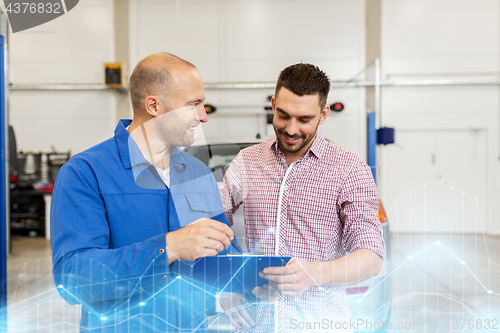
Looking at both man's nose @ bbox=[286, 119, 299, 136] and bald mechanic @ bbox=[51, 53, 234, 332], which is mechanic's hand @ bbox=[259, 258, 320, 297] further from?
man's nose @ bbox=[286, 119, 299, 136]

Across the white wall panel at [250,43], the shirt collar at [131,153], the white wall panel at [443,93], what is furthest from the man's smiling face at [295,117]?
the white wall panel at [443,93]

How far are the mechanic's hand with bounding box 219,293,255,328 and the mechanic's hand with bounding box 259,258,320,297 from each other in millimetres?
91

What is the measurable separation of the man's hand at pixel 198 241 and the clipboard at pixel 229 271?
0.02 meters

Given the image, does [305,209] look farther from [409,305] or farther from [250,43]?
[250,43]

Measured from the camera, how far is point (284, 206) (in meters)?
1.04

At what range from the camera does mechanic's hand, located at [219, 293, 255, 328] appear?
2.45 ft

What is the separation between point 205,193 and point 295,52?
196 inches

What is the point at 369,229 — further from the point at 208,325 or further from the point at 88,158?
the point at 88,158

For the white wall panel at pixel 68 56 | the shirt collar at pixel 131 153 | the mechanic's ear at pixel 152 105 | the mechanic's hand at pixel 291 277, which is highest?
the white wall panel at pixel 68 56

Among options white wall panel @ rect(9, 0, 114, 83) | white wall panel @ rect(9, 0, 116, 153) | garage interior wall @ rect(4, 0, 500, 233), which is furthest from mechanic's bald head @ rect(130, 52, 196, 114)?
white wall panel @ rect(9, 0, 114, 83)

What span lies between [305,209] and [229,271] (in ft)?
1.29
